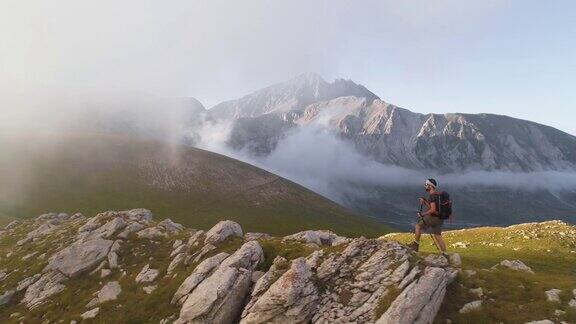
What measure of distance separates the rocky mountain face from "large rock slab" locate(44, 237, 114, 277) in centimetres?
11

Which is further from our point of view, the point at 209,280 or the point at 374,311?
the point at 209,280

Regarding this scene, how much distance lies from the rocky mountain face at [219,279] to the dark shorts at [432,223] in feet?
6.43

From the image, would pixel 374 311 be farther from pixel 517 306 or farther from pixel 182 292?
pixel 182 292

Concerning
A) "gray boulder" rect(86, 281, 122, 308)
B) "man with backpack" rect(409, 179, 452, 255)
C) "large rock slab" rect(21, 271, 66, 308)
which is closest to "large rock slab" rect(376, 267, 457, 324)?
"man with backpack" rect(409, 179, 452, 255)

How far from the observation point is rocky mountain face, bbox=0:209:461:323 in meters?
25.7

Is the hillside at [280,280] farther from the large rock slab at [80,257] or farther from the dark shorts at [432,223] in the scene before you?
the dark shorts at [432,223]

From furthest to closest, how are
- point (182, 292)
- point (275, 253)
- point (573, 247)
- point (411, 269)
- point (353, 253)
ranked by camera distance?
1. point (573, 247)
2. point (275, 253)
3. point (182, 292)
4. point (353, 253)
5. point (411, 269)

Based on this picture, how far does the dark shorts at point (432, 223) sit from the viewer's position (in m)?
29.7

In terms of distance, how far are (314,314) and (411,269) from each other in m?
6.94

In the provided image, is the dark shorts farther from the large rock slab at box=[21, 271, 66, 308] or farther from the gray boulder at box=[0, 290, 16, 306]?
the gray boulder at box=[0, 290, 16, 306]

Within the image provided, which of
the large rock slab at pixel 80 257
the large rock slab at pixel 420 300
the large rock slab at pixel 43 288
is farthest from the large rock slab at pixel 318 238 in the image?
the large rock slab at pixel 43 288

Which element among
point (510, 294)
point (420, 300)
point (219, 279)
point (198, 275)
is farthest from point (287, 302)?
point (510, 294)

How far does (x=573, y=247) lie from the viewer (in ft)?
153

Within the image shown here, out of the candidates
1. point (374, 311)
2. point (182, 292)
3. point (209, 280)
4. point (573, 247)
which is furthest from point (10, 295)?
point (573, 247)
